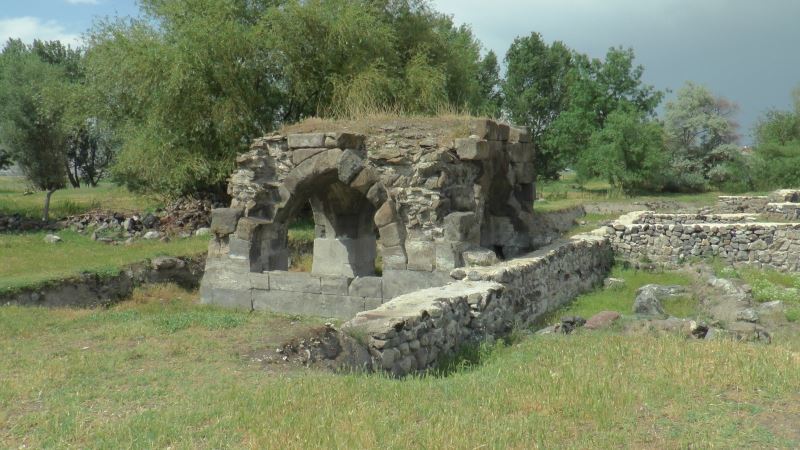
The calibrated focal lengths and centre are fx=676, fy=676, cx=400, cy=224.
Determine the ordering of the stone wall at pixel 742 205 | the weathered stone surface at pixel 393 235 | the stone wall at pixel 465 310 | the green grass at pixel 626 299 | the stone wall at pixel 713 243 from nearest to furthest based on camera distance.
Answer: the stone wall at pixel 465 310
the green grass at pixel 626 299
the weathered stone surface at pixel 393 235
the stone wall at pixel 713 243
the stone wall at pixel 742 205

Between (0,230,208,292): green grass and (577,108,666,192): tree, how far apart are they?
2681 cm

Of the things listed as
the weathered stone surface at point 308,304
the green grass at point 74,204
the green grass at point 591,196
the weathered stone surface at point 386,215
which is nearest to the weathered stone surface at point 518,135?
the weathered stone surface at point 386,215

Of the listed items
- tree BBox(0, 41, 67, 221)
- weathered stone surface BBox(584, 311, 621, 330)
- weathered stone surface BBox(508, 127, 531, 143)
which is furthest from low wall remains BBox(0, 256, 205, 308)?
tree BBox(0, 41, 67, 221)

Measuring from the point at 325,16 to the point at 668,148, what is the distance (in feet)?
101

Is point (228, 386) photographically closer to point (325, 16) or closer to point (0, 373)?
point (0, 373)

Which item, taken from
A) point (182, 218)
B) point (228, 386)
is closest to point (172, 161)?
point (182, 218)

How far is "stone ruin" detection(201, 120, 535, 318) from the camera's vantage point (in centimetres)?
1192

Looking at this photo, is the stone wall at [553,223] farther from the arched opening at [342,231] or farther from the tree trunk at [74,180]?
the tree trunk at [74,180]

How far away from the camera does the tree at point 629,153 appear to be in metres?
38.9

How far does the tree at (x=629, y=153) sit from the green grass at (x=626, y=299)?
80.1 ft

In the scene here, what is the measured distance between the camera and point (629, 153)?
3947 centimetres

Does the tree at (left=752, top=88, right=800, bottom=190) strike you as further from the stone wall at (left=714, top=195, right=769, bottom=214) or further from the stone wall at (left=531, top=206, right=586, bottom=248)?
the stone wall at (left=531, top=206, right=586, bottom=248)

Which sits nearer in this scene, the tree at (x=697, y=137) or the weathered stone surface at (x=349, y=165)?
the weathered stone surface at (x=349, y=165)

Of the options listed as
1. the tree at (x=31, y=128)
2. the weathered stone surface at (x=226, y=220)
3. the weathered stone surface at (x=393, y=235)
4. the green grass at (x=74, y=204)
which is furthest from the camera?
the tree at (x=31, y=128)
